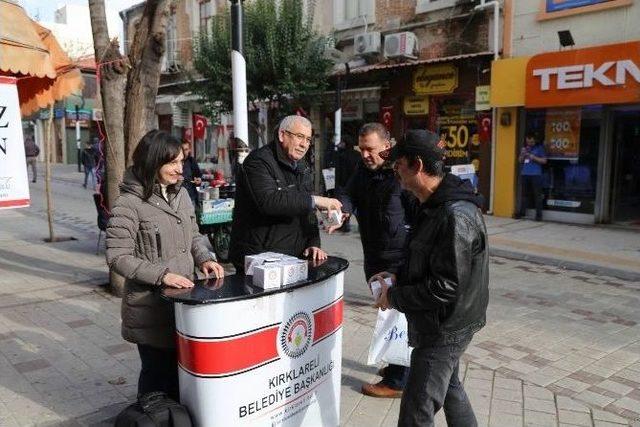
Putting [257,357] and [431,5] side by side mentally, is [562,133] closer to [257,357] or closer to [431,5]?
[431,5]

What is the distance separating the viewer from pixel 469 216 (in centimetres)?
236

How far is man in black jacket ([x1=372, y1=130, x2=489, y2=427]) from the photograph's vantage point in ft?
7.68

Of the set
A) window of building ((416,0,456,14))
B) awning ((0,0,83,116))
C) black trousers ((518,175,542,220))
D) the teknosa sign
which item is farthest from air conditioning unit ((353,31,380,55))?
awning ((0,0,83,116))

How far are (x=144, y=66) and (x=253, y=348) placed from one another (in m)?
4.33

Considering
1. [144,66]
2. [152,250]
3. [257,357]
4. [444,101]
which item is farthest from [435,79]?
[257,357]

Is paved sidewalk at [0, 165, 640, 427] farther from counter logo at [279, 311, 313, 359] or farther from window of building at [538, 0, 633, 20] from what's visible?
window of building at [538, 0, 633, 20]

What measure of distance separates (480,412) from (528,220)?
878cm

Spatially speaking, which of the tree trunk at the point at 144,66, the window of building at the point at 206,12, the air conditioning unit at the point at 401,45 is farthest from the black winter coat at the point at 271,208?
the window of building at the point at 206,12

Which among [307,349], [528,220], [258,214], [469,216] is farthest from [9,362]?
[528,220]

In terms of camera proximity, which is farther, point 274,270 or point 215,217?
point 215,217

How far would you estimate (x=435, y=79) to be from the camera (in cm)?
1334

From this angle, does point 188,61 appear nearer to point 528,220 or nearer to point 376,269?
point 528,220

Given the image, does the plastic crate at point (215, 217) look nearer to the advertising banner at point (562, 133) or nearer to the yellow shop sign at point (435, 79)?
the advertising banner at point (562, 133)

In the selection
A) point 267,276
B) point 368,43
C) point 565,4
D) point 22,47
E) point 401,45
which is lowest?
point 267,276
